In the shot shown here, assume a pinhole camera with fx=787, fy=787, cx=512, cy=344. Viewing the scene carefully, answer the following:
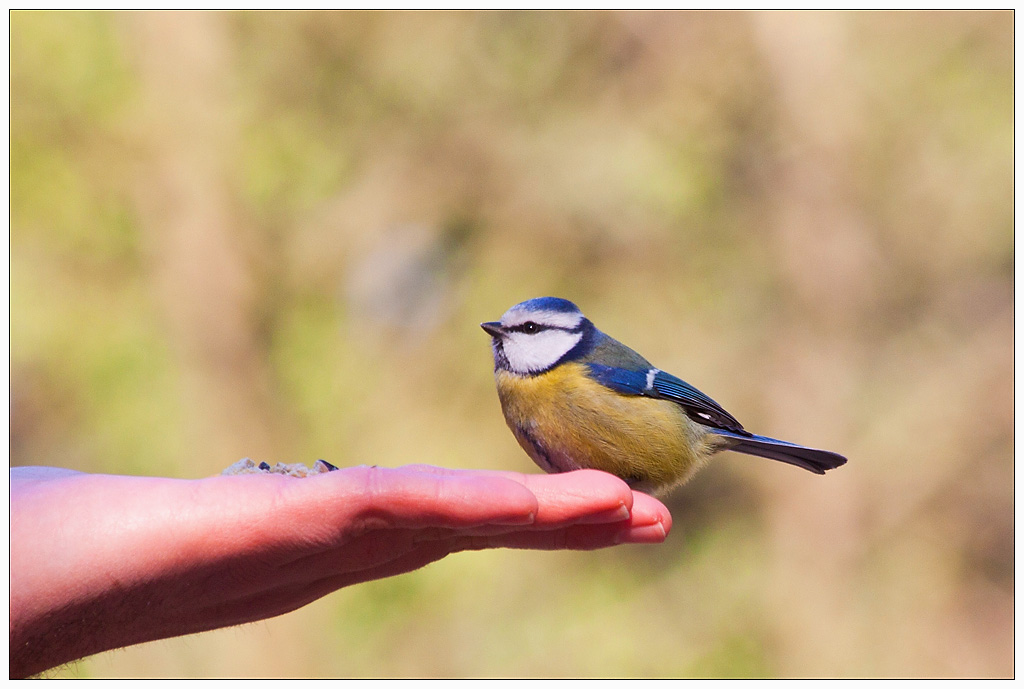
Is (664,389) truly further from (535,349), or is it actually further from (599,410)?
→ (535,349)

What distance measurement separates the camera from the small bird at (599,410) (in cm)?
174

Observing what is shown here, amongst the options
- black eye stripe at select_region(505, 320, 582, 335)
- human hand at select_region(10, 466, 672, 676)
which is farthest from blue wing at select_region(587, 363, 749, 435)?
human hand at select_region(10, 466, 672, 676)

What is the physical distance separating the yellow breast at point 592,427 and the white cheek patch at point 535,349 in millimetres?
26

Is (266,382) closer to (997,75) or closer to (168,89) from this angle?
(168,89)

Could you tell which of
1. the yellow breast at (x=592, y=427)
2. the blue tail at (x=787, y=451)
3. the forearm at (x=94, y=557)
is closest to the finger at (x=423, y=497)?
the forearm at (x=94, y=557)

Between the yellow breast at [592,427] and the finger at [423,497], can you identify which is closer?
the finger at [423,497]

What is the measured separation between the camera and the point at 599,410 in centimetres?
174

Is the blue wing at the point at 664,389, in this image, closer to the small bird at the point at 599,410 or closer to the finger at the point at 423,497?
the small bird at the point at 599,410

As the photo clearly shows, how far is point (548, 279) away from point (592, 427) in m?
2.44

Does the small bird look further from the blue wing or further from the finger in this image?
the finger

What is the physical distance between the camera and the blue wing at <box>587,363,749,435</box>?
5.92 feet

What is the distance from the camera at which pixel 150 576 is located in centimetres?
128

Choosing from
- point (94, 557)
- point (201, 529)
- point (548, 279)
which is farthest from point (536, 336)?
point (548, 279)

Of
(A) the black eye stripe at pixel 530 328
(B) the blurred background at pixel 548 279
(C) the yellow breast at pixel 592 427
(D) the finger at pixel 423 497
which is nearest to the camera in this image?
(D) the finger at pixel 423 497
